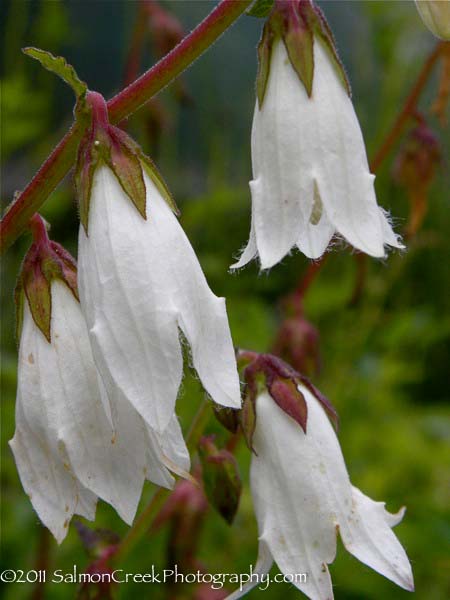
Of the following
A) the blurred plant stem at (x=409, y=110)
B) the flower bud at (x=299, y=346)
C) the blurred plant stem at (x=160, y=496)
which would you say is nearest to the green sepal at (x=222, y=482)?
the blurred plant stem at (x=160, y=496)

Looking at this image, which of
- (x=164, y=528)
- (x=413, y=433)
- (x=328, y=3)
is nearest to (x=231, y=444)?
(x=164, y=528)

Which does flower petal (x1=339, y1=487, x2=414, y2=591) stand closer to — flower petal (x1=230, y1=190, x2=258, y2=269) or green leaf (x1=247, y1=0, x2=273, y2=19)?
flower petal (x1=230, y1=190, x2=258, y2=269)

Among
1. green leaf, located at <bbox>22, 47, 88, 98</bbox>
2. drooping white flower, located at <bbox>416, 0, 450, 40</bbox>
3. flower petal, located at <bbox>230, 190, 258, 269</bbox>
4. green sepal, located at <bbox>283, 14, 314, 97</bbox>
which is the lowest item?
flower petal, located at <bbox>230, 190, 258, 269</bbox>

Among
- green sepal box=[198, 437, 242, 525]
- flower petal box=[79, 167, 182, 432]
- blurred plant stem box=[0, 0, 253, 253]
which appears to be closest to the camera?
flower petal box=[79, 167, 182, 432]

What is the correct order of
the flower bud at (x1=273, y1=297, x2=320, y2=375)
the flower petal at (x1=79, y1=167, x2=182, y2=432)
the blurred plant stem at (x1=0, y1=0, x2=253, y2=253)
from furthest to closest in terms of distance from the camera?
the flower bud at (x1=273, y1=297, x2=320, y2=375) < the blurred plant stem at (x1=0, y1=0, x2=253, y2=253) < the flower petal at (x1=79, y1=167, x2=182, y2=432)

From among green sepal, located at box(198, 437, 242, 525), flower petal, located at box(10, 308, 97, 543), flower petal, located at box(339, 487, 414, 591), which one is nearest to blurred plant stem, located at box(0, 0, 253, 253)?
flower petal, located at box(10, 308, 97, 543)

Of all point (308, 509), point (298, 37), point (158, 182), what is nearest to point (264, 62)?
point (298, 37)

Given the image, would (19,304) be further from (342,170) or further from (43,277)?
(342,170)

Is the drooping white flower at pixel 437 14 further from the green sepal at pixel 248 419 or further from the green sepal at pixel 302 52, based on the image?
the green sepal at pixel 248 419
